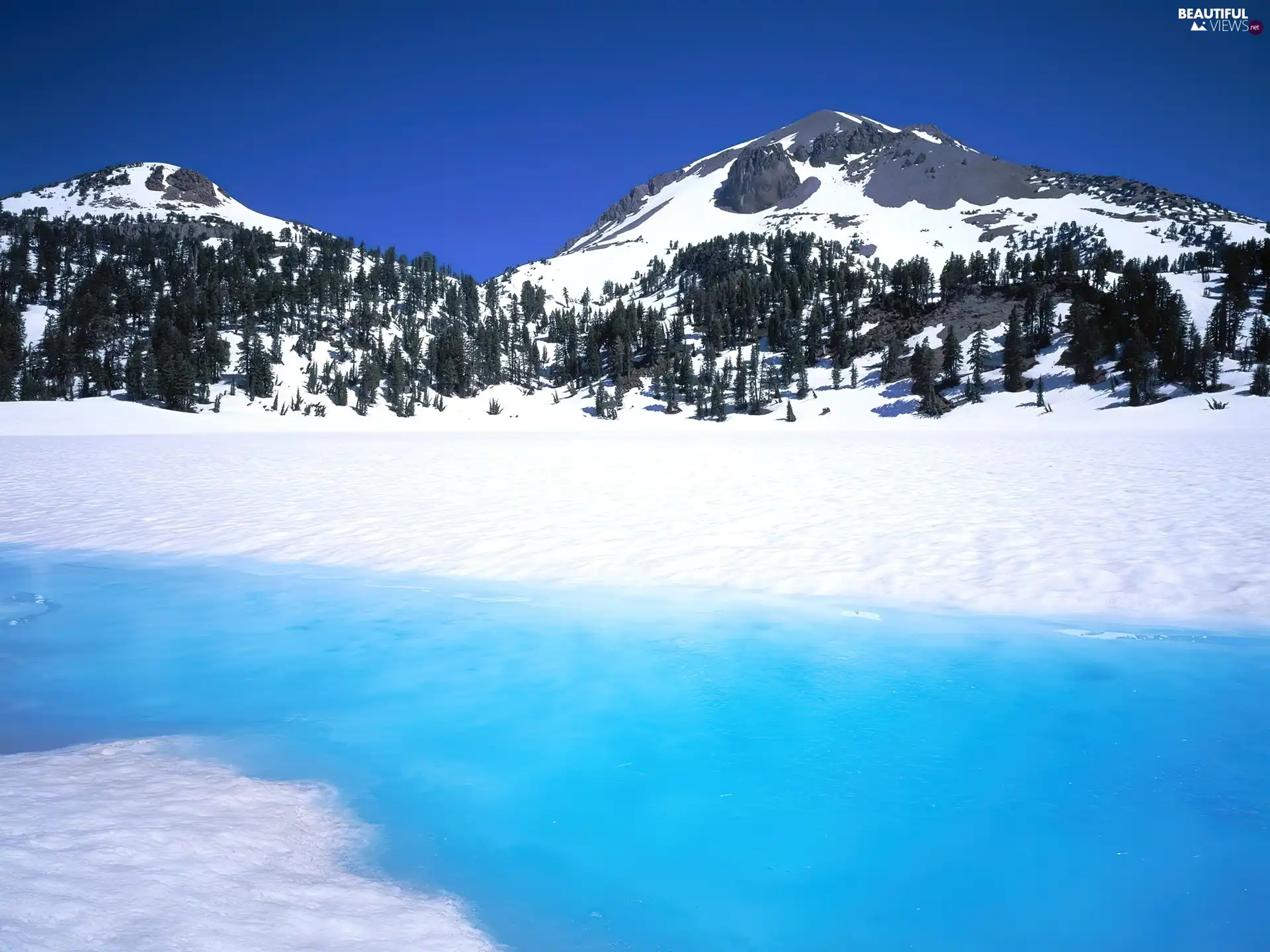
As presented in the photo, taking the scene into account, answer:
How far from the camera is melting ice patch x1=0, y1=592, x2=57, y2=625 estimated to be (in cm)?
800

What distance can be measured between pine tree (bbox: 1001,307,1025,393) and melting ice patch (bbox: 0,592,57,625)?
69686 mm

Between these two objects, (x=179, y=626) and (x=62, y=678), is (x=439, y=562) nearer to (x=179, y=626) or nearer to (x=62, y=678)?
(x=179, y=626)

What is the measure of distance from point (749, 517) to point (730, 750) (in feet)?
27.6

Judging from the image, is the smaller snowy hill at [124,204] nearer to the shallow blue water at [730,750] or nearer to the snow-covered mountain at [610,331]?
the snow-covered mountain at [610,331]

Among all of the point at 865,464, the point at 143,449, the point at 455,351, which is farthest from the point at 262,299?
the point at 865,464

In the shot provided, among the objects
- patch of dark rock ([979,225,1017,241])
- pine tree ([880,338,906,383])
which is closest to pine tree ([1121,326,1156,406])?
pine tree ([880,338,906,383])

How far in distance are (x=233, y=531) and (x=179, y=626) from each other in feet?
17.5

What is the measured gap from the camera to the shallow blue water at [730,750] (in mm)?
3531

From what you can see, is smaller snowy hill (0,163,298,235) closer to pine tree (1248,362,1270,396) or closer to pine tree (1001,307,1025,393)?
pine tree (1001,307,1025,393)

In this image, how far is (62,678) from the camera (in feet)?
20.8

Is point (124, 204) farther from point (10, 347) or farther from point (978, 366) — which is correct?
point (978, 366)

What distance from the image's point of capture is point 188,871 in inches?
132

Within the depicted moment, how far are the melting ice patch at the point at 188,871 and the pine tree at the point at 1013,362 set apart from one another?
7039 cm

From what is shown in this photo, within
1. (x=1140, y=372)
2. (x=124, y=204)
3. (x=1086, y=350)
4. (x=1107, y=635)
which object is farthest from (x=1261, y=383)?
(x=124, y=204)
